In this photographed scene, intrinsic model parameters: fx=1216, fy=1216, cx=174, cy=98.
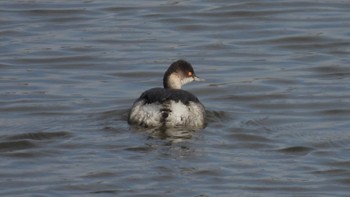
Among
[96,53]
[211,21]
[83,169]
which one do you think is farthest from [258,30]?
[83,169]

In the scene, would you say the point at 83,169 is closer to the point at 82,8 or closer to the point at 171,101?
the point at 171,101

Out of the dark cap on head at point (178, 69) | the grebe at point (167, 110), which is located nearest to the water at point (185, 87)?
the grebe at point (167, 110)

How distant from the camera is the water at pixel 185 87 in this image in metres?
9.77

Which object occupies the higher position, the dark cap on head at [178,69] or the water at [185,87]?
the dark cap on head at [178,69]

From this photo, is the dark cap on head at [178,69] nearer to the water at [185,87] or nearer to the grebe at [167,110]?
the water at [185,87]

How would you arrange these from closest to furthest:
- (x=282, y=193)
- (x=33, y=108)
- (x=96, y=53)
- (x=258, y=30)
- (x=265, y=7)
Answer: (x=282, y=193), (x=33, y=108), (x=96, y=53), (x=258, y=30), (x=265, y=7)

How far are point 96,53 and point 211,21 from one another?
2458 millimetres

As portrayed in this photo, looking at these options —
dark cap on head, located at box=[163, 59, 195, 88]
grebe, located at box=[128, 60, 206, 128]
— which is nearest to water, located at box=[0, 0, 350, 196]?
grebe, located at box=[128, 60, 206, 128]

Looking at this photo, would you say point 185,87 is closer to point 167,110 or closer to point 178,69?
point 178,69

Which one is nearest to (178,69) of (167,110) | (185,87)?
(167,110)

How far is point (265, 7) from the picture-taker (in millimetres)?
17750

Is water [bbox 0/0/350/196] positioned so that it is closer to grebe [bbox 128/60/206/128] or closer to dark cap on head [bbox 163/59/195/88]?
grebe [bbox 128/60/206/128]

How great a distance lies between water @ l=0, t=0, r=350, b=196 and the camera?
9773 mm

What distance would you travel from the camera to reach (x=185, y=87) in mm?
14203
